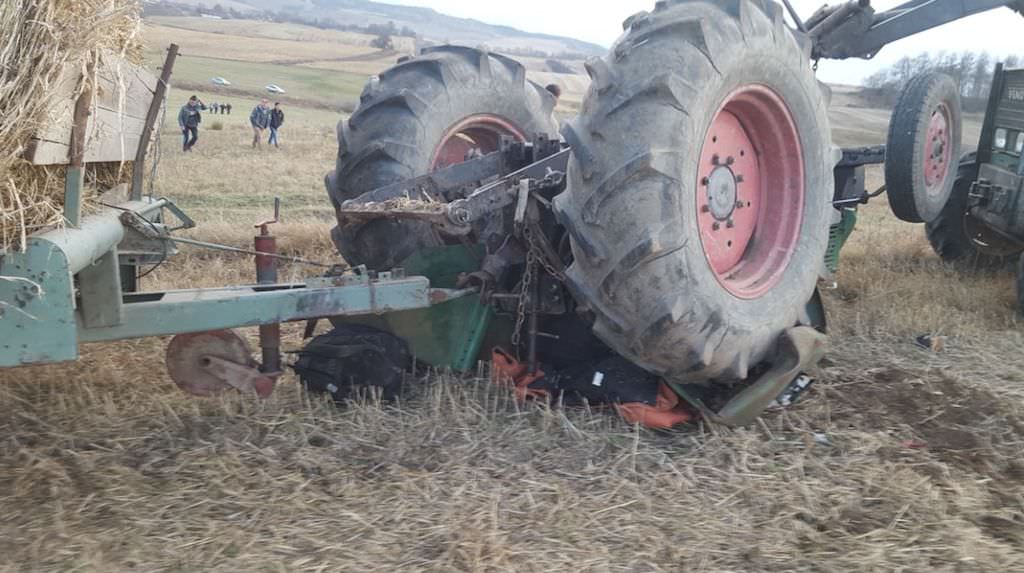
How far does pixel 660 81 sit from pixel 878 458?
1677 mm

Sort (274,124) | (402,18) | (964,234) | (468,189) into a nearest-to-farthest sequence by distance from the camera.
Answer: (468,189) → (964,234) → (274,124) → (402,18)

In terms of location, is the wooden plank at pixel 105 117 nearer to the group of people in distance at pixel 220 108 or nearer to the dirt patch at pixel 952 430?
the dirt patch at pixel 952 430

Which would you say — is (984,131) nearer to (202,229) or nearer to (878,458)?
(878,458)

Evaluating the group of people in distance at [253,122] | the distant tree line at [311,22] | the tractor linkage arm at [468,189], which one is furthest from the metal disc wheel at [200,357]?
the distant tree line at [311,22]

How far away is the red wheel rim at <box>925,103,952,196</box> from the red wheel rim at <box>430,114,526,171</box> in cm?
257

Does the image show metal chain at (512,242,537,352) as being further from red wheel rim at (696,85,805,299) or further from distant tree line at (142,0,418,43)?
distant tree line at (142,0,418,43)

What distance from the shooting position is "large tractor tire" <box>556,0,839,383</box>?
3215 millimetres

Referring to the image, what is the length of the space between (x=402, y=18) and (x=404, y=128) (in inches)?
4327

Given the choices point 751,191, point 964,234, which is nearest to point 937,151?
point 964,234

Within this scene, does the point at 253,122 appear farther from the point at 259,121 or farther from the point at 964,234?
the point at 964,234

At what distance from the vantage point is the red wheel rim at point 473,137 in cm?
500

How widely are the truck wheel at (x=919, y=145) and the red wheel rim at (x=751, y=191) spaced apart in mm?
1602

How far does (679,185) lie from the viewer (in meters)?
3.27

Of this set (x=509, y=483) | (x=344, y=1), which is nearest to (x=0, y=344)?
(x=509, y=483)
